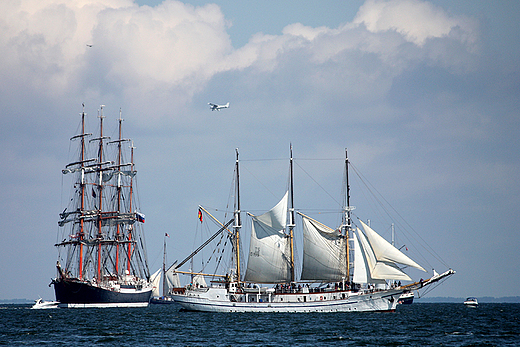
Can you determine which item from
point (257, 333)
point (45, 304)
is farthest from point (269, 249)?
point (45, 304)

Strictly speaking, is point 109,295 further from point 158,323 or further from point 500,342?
point 500,342

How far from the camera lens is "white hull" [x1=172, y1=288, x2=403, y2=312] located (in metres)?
97.4

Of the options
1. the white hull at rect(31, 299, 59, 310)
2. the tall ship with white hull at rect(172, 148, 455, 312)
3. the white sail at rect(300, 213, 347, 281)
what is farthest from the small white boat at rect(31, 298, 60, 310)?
the white sail at rect(300, 213, 347, 281)

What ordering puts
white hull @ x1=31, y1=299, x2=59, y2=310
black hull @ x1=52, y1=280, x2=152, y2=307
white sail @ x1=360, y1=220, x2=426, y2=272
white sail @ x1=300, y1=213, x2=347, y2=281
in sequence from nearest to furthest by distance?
white sail @ x1=360, y1=220, x2=426, y2=272 < white sail @ x1=300, y1=213, x2=347, y2=281 < black hull @ x1=52, y1=280, x2=152, y2=307 < white hull @ x1=31, y1=299, x2=59, y2=310

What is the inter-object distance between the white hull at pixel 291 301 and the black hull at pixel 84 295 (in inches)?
1097

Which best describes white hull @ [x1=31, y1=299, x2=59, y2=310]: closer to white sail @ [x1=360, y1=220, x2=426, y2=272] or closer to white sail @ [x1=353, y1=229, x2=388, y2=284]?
white sail @ [x1=353, y1=229, x2=388, y2=284]

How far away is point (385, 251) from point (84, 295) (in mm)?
65776

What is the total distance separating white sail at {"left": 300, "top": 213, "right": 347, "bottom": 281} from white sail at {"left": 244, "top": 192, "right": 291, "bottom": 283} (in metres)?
4.82

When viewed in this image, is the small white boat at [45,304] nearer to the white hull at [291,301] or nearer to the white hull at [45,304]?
the white hull at [45,304]

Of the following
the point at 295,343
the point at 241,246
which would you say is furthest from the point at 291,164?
the point at 295,343

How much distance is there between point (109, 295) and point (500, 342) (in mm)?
88762

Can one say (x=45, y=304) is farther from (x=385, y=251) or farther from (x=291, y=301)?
(x=385, y=251)

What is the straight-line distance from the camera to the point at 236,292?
105938 mm

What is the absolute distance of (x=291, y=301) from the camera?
3996 inches
